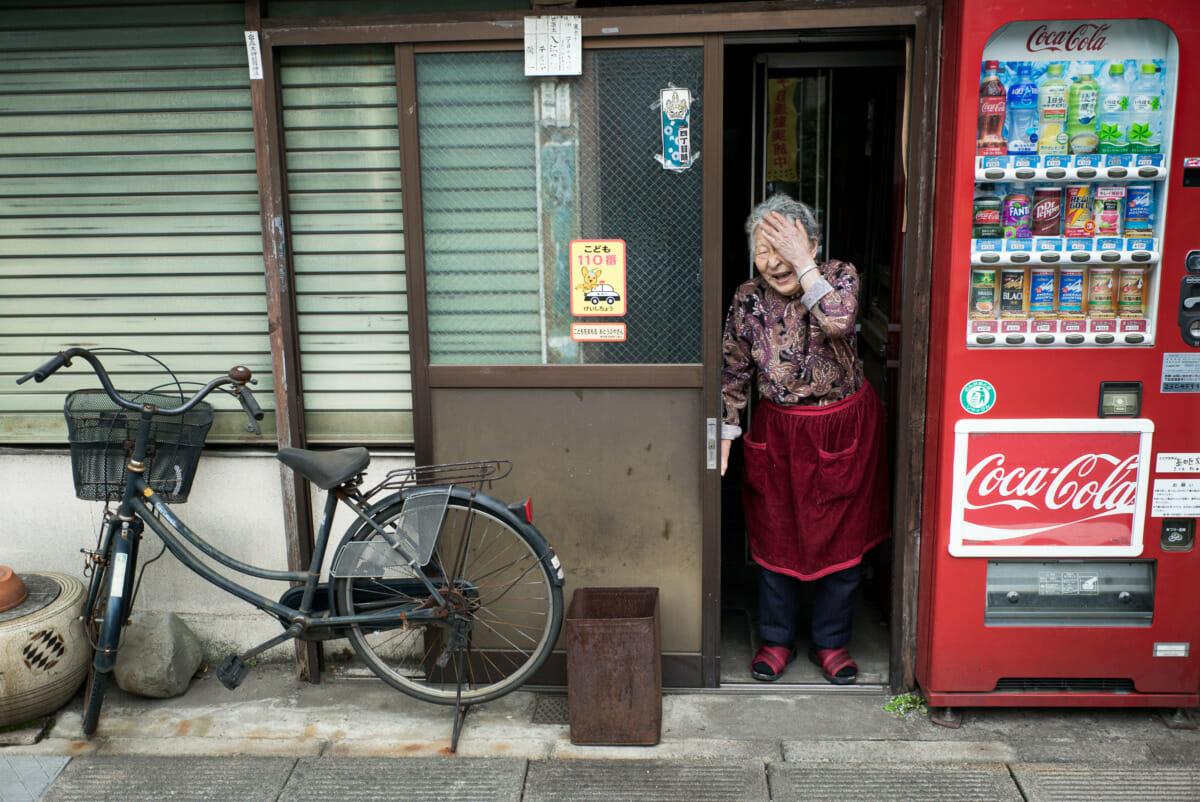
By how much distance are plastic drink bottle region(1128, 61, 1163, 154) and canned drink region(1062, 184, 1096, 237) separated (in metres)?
0.24

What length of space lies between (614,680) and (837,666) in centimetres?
121

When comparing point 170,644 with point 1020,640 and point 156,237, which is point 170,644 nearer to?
point 156,237

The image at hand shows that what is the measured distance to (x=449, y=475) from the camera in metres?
4.61

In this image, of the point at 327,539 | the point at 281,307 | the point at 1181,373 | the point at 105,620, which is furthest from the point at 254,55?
the point at 1181,373

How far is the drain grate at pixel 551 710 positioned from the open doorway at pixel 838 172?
2.90 feet

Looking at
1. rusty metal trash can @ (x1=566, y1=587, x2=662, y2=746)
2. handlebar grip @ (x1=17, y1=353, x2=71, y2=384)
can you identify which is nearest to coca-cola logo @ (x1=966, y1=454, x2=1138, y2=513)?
rusty metal trash can @ (x1=566, y1=587, x2=662, y2=746)

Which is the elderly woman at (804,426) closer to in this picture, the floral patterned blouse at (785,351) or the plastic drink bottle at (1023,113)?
the floral patterned blouse at (785,351)

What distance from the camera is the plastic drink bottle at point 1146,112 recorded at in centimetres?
395

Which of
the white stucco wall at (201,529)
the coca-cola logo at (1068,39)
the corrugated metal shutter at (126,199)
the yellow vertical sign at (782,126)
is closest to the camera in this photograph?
the coca-cola logo at (1068,39)

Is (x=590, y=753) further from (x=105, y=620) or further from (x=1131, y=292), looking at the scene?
(x=1131, y=292)

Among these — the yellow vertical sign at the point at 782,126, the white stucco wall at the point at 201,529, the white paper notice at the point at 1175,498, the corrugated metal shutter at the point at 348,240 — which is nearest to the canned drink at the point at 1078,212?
the white paper notice at the point at 1175,498

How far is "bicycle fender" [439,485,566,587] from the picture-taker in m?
4.22

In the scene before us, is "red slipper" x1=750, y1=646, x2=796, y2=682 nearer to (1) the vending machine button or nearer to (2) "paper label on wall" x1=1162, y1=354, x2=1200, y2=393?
(1) the vending machine button

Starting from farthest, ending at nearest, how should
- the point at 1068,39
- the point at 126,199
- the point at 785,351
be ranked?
the point at 126,199
the point at 785,351
the point at 1068,39
